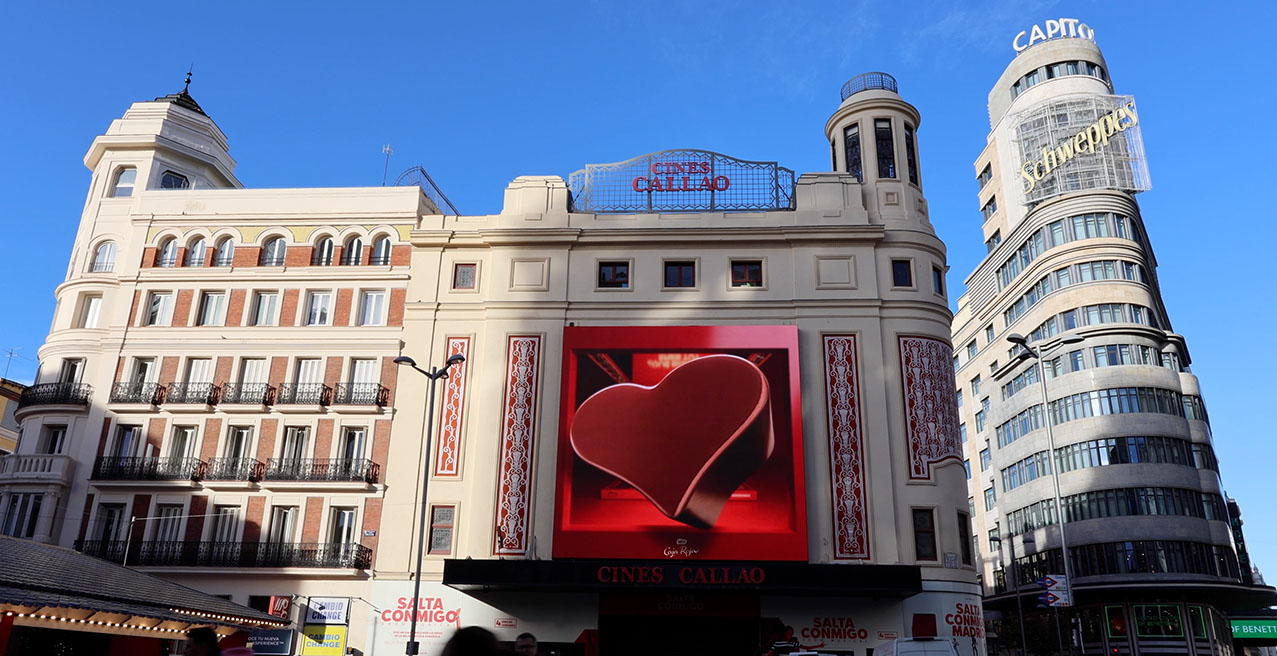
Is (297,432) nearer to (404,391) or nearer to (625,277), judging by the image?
(404,391)

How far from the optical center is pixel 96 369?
40.1m

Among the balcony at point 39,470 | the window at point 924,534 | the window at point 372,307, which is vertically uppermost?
the window at point 372,307

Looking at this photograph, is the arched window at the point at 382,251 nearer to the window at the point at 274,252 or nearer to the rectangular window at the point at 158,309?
the window at the point at 274,252

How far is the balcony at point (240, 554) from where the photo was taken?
117ft

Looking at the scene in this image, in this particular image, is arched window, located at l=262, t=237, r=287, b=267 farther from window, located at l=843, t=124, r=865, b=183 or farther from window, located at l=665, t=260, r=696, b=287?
window, located at l=843, t=124, r=865, b=183

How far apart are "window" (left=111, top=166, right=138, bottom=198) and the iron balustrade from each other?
1306 centimetres

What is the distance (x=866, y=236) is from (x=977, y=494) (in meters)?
51.8

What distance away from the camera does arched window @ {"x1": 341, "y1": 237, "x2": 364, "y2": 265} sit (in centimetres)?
4122

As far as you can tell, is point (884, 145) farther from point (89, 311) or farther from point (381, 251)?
point (89, 311)

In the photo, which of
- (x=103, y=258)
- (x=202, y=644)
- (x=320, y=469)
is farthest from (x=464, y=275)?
(x=202, y=644)

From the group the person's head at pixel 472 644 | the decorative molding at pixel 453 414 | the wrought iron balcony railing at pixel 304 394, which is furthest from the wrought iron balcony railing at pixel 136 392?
the person's head at pixel 472 644

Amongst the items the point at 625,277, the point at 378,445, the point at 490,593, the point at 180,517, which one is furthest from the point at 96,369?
the point at 625,277

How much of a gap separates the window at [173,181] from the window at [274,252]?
7.90 meters

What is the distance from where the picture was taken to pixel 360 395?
38.3 metres
